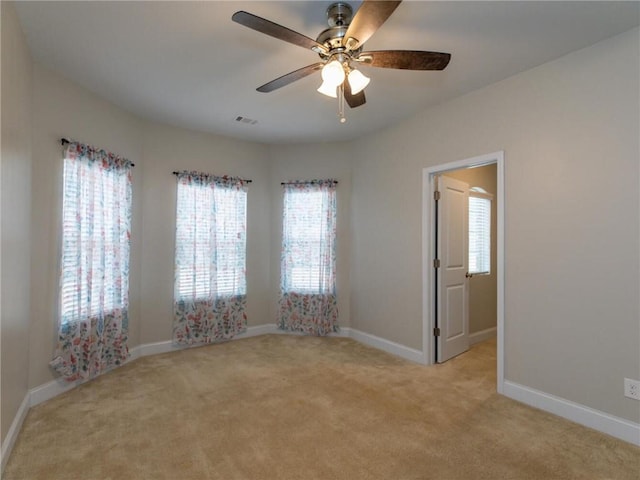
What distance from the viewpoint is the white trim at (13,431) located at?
6.39 ft

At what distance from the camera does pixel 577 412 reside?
243 centimetres

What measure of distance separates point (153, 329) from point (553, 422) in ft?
12.9

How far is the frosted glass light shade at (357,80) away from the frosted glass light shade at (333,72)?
0.49 ft

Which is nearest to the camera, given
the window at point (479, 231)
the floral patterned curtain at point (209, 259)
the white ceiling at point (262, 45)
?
the white ceiling at point (262, 45)

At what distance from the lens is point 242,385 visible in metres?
3.06

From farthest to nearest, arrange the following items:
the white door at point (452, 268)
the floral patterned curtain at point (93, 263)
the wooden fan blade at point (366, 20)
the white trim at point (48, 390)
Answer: the white door at point (452, 268) → the floral patterned curtain at point (93, 263) → the white trim at point (48, 390) → the wooden fan blade at point (366, 20)

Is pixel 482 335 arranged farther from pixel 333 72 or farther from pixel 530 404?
pixel 333 72

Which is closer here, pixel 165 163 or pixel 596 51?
pixel 596 51

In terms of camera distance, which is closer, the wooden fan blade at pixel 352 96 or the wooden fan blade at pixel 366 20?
the wooden fan blade at pixel 366 20

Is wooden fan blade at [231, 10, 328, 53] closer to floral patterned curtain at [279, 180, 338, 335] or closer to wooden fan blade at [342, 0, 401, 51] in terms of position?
wooden fan blade at [342, 0, 401, 51]

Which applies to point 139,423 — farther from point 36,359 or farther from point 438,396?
point 438,396

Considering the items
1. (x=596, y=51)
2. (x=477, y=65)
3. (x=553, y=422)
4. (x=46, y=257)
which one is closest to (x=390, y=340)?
(x=553, y=422)

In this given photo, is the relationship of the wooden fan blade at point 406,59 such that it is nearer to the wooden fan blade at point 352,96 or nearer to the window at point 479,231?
the wooden fan blade at point 352,96

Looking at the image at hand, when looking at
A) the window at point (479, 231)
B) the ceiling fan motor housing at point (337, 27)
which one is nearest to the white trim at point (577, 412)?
the window at point (479, 231)
